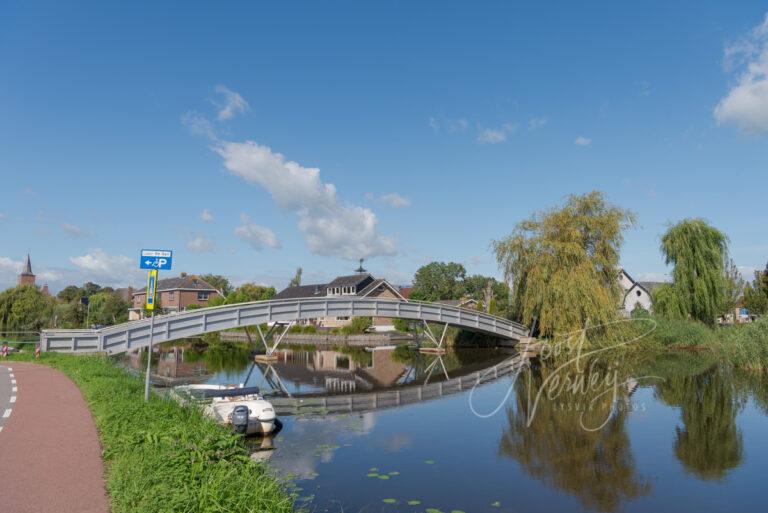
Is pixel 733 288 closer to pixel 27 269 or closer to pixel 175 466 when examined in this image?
pixel 175 466

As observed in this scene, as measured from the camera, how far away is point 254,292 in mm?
69625

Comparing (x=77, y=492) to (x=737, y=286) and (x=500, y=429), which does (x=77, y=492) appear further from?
(x=737, y=286)

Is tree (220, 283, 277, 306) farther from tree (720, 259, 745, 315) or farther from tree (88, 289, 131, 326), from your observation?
tree (720, 259, 745, 315)

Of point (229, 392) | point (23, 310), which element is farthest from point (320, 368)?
point (23, 310)

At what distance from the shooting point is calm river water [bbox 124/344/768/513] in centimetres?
888

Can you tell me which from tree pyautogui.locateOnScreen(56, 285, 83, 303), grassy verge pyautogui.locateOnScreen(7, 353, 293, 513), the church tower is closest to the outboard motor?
grassy verge pyautogui.locateOnScreen(7, 353, 293, 513)

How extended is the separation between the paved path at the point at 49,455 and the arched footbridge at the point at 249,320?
7.17m

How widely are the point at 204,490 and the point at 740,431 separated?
540 inches

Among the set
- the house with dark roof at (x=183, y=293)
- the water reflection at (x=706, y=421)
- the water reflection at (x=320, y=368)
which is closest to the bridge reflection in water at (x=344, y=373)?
the water reflection at (x=320, y=368)

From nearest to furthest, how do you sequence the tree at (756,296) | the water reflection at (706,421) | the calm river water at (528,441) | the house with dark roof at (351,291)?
1. the calm river water at (528,441)
2. the water reflection at (706,421)
3. the tree at (756,296)
4. the house with dark roof at (351,291)

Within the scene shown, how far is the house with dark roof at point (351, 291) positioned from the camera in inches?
2322

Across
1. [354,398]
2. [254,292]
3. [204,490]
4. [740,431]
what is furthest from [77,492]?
[254,292]

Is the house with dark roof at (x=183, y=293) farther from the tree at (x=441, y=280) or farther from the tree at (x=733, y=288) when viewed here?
the tree at (x=733, y=288)

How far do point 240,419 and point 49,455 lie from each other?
4.85 metres
